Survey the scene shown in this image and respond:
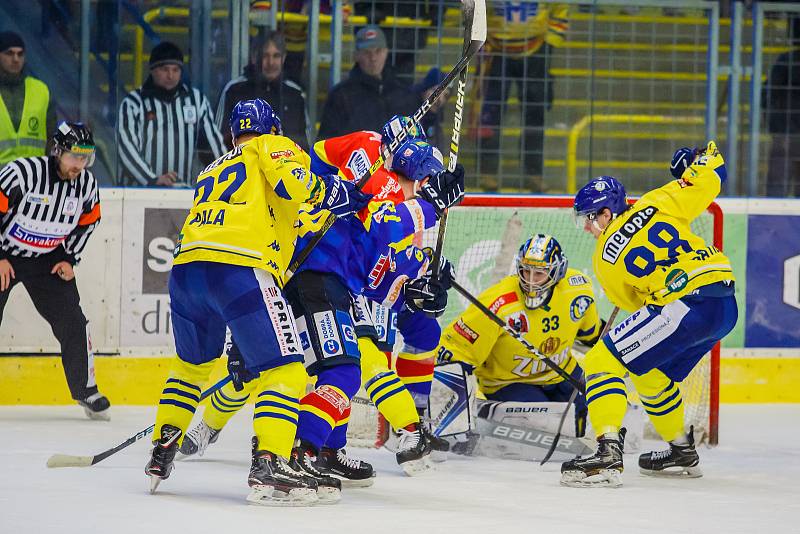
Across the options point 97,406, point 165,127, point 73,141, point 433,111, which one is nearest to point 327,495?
point 97,406

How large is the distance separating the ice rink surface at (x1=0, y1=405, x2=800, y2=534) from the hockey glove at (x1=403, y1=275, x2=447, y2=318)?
22.9 inches

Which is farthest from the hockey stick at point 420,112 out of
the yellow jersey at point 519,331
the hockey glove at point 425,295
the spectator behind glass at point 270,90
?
the spectator behind glass at point 270,90

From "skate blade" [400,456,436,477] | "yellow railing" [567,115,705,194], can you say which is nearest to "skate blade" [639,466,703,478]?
"skate blade" [400,456,436,477]

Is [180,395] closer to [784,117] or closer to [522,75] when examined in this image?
[522,75]

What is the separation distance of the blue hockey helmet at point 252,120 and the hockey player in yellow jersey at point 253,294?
0.17m

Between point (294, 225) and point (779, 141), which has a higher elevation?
point (779, 141)

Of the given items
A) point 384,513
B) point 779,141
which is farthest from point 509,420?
point 779,141

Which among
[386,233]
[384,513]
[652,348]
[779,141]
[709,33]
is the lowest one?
[384,513]

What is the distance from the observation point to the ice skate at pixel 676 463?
16.7 feet

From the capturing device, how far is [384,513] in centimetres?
411

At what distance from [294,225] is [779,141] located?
401cm

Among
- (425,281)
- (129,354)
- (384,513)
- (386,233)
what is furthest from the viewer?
(129,354)

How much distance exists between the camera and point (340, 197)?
4.28m

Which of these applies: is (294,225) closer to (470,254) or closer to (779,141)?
(470,254)
